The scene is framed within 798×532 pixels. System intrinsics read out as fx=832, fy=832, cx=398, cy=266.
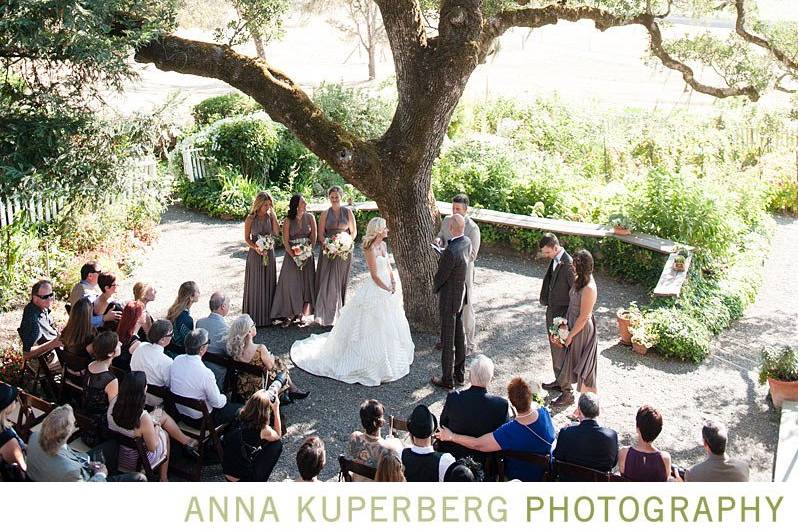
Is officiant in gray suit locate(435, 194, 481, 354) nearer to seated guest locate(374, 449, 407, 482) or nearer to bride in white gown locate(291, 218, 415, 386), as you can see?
bride in white gown locate(291, 218, 415, 386)

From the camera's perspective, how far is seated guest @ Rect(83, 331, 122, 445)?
643cm

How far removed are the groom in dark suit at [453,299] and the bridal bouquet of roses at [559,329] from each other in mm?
926

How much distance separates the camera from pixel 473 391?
19.9ft

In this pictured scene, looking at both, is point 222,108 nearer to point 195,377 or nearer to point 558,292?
point 558,292

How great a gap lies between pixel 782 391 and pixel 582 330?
2165 mm

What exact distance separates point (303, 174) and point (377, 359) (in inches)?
308

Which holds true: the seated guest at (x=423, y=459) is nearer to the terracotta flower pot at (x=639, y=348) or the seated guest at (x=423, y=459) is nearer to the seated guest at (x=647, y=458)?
the seated guest at (x=647, y=458)

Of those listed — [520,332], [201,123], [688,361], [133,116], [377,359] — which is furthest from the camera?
[201,123]

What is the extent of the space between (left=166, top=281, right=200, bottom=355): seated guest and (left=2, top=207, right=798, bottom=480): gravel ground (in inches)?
48.1

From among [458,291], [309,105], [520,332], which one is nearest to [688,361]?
[520,332]

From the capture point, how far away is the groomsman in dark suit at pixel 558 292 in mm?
7785

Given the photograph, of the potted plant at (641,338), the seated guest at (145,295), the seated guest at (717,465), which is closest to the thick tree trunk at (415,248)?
the potted plant at (641,338)

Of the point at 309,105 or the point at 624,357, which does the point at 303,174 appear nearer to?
the point at 309,105

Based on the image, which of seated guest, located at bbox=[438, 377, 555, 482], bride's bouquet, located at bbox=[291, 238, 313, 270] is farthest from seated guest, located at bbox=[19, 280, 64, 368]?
seated guest, located at bbox=[438, 377, 555, 482]
